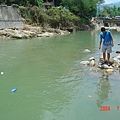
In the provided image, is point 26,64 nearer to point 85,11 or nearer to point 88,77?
point 88,77

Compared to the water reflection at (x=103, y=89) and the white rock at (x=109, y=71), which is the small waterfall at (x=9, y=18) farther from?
the water reflection at (x=103, y=89)

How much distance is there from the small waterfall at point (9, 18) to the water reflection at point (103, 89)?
2204 centimetres

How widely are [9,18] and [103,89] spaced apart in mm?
25141

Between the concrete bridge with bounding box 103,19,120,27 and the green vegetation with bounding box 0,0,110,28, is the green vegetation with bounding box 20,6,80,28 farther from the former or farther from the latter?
the concrete bridge with bounding box 103,19,120,27

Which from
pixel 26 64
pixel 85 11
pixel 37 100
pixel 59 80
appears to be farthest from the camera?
pixel 85 11

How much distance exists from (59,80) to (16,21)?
24.6 metres

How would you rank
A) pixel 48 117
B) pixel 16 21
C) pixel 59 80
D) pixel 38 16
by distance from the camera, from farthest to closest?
pixel 38 16
pixel 16 21
pixel 59 80
pixel 48 117

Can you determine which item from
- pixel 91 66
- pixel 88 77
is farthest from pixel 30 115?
pixel 91 66

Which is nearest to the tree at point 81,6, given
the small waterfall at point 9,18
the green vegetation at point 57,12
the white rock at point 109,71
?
the green vegetation at point 57,12

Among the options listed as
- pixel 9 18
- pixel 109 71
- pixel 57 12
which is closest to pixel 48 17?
pixel 57 12

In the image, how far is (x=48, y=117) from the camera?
530cm

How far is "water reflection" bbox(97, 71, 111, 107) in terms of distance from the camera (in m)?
6.34

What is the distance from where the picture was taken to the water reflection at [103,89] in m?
6.34

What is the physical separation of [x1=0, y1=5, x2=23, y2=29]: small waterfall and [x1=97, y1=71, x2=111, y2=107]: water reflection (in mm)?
22036
